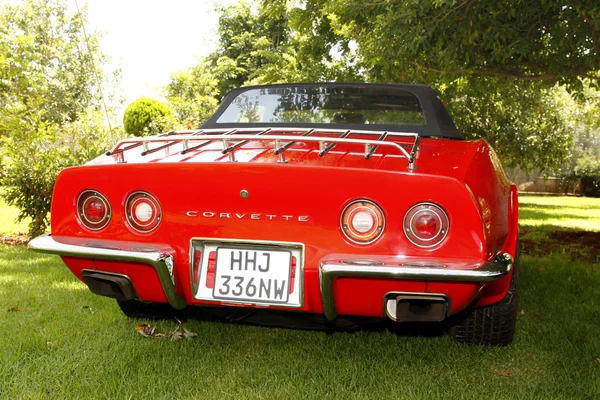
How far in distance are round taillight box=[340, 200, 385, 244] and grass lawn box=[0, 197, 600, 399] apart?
67cm

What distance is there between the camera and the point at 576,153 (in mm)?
27172

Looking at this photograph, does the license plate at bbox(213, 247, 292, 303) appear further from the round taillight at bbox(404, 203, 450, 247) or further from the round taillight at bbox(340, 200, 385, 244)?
the round taillight at bbox(404, 203, 450, 247)

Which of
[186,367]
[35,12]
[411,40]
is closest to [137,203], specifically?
[186,367]

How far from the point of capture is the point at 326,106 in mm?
3594

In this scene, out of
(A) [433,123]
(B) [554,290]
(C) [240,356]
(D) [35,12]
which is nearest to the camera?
(C) [240,356]

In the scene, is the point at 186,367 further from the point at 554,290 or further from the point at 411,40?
the point at 411,40

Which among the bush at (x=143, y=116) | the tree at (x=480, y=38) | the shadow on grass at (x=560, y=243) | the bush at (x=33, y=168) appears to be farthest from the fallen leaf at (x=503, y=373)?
the bush at (x=143, y=116)

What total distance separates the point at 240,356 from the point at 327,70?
10.0 m

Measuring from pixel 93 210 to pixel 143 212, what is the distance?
259 mm

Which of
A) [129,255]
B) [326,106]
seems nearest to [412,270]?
[129,255]

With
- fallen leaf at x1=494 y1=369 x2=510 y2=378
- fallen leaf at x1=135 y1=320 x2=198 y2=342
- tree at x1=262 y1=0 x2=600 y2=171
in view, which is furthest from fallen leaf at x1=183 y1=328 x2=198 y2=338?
tree at x1=262 y1=0 x2=600 y2=171

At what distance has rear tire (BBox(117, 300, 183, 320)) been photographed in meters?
3.40

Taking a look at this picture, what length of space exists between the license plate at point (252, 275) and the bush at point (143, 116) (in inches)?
729

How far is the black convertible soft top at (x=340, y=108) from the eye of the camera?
335 cm
